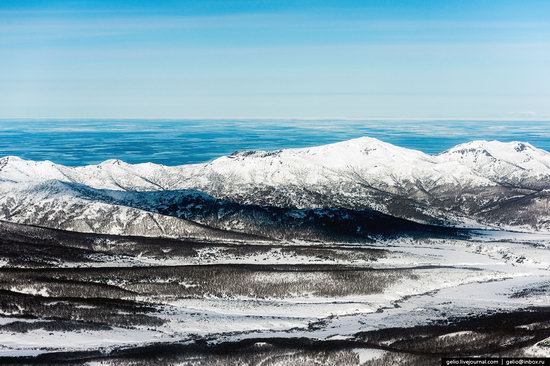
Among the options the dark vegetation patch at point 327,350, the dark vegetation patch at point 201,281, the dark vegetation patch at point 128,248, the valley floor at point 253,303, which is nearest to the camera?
the dark vegetation patch at point 327,350

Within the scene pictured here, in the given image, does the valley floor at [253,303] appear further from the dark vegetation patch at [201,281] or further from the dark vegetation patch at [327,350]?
the dark vegetation patch at [201,281]

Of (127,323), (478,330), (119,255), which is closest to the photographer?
(478,330)

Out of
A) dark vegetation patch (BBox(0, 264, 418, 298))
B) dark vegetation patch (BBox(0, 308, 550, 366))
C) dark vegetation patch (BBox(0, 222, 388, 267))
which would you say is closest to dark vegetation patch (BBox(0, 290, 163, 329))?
dark vegetation patch (BBox(0, 264, 418, 298))

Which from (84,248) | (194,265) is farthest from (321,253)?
(84,248)

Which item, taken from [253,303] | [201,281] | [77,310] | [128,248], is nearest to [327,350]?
[253,303]

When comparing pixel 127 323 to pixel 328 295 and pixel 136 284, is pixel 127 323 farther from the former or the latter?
pixel 328 295

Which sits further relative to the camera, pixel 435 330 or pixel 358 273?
pixel 358 273

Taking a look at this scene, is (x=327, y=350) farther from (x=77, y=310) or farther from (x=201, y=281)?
(x=201, y=281)

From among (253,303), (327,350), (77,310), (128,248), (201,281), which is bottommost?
(253,303)

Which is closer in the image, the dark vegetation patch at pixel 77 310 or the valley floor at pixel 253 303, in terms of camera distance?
the valley floor at pixel 253 303

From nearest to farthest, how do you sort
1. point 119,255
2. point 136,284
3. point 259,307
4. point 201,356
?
point 201,356 < point 259,307 < point 136,284 < point 119,255

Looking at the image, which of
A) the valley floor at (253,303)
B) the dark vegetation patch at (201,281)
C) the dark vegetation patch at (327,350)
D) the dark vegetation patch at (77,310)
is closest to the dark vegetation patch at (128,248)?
the valley floor at (253,303)
